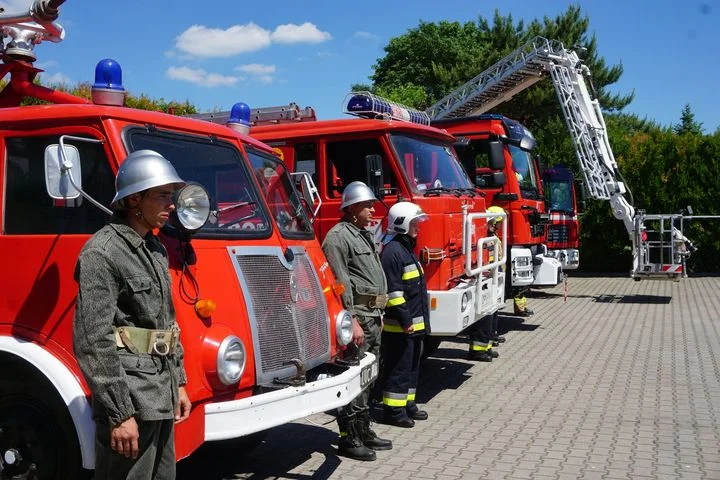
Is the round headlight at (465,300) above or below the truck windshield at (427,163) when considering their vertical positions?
below

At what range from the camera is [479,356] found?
923 cm

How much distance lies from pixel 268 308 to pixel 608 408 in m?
4.18

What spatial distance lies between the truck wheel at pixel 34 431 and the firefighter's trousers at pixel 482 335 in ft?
19.4

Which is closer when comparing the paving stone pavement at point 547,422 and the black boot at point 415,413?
the paving stone pavement at point 547,422

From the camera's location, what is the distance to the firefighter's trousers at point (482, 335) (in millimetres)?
8875

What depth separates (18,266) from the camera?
12.9 feet

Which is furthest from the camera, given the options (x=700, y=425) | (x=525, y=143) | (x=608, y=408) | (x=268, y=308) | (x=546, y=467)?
(x=525, y=143)

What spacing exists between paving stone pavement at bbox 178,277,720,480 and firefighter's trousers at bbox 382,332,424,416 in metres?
0.27

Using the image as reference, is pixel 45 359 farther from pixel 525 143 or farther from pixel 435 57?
pixel 435 57

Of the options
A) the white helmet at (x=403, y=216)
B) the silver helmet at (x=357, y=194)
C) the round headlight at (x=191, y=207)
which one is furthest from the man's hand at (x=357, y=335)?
the round headlight at (x=191, y=207)

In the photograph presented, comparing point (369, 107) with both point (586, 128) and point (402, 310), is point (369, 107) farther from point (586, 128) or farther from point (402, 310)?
point (586, 128)

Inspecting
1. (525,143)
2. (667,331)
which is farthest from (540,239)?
(667,331)

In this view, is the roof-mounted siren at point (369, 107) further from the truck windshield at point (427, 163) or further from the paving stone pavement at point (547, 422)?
the paving stone pavement at point (547, 422)

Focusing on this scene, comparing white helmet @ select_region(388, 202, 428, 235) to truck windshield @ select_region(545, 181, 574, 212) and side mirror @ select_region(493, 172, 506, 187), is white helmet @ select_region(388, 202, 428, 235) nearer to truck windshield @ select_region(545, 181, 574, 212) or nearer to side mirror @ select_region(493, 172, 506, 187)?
side mirror @ select_region(493, 172, 506, 187)
